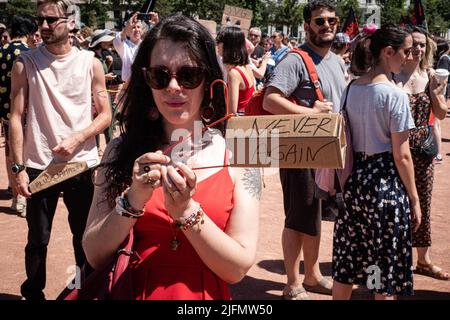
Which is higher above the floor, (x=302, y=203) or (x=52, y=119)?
(x=52, y=119)

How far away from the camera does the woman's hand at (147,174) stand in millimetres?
1564

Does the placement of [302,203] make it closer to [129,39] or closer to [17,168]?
[17,168]

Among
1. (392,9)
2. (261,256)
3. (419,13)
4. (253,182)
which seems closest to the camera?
(253,182)

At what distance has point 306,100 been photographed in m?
3.87

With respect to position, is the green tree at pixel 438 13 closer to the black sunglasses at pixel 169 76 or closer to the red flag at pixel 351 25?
the red flag at pixel 351 25

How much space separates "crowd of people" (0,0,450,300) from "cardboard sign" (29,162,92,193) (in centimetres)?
15

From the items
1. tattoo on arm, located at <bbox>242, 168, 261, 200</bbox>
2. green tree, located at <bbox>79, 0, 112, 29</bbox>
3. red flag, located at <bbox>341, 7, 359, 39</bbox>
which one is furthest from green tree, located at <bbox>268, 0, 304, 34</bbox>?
tattoo on arm, located at <bbox>242, 168, 261, 200</bbox>

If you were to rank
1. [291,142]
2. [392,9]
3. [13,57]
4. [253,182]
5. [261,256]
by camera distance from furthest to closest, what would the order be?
[392,9] < [13,57] < [261,256] < [253,182] < [291,142]

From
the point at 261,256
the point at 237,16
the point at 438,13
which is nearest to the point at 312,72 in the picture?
the point at 261,256

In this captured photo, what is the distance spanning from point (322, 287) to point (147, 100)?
2771mm

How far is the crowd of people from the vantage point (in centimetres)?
182

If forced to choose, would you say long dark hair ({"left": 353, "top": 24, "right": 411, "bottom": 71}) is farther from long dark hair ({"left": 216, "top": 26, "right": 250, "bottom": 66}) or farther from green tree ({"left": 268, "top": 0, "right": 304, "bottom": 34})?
green tree ({"left": 268, "top": 0, "right": 304, "bottom": 34})

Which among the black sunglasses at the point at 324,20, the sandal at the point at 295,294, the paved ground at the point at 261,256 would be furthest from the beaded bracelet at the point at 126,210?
the black sunglasses at the point at 324,20
